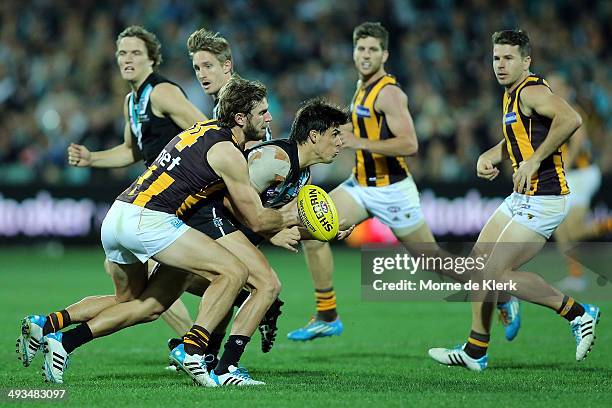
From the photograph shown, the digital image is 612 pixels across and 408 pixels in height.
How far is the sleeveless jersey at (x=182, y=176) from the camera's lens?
706 centimetres

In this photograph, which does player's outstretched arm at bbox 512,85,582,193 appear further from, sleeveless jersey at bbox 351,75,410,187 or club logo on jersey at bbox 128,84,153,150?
club logo on jersey at bbox 128,84,153,150

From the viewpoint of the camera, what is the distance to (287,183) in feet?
24.9

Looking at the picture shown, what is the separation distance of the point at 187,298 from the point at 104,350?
387 centimetres

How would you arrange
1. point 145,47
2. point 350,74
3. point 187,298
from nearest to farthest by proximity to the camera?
1. point 145,47
2. point 187,298
3. point 350,74

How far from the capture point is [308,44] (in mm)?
20984

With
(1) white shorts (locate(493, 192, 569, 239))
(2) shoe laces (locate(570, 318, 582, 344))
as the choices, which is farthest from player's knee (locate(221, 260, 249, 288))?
(2) shoe laces (locate(570, 318, 582, 344))

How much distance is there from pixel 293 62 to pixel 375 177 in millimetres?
11152

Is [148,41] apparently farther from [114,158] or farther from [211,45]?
[114,158]

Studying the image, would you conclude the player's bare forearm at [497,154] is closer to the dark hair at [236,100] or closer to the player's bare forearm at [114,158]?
the dark hair at [236,100]

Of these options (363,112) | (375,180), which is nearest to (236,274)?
(375,180)

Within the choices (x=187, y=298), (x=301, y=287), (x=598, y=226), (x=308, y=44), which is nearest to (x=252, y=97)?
(x=187, y=298)

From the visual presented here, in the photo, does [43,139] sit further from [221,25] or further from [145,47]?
[145,47]

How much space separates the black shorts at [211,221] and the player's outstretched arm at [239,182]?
37 cm

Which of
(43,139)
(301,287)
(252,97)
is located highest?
(252,97)
